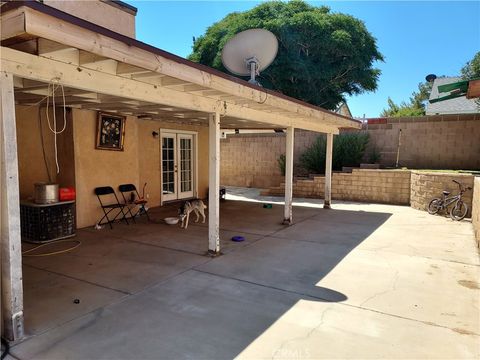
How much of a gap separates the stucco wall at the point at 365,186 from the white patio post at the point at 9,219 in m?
10.4

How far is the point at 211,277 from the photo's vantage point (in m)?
4.52

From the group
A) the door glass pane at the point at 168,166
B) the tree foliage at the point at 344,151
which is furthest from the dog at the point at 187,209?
the tree foliage at the point at 344,151

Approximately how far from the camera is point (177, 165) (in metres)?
10.4

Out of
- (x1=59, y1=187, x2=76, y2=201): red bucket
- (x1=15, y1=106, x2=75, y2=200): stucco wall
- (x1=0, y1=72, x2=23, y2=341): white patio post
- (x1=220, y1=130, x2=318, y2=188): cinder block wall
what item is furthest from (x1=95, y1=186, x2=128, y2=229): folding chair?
(x1=220, y1=130, x2=318, y2=188): cinder block wall

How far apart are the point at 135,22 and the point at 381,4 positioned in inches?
303

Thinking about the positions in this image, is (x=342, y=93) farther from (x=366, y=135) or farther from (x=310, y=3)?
A: (x=366, y=135)

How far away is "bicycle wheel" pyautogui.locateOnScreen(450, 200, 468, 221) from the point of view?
27.5ft

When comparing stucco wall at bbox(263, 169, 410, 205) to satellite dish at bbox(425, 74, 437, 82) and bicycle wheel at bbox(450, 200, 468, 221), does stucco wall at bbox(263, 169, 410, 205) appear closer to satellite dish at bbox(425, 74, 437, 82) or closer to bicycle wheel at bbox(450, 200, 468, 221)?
bicycle wheel at bbox(450, 200, 468, 221)

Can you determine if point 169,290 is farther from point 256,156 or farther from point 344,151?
A: point 256,156

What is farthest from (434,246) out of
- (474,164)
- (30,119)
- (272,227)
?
(30,119)

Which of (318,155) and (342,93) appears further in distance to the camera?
(342,93)

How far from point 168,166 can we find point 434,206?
7409 mm

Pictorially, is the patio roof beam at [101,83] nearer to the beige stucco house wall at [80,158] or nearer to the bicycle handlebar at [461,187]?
the beige stucco house wall at [80,158]

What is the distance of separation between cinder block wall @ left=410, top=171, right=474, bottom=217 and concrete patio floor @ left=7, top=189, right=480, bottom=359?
2439mm
